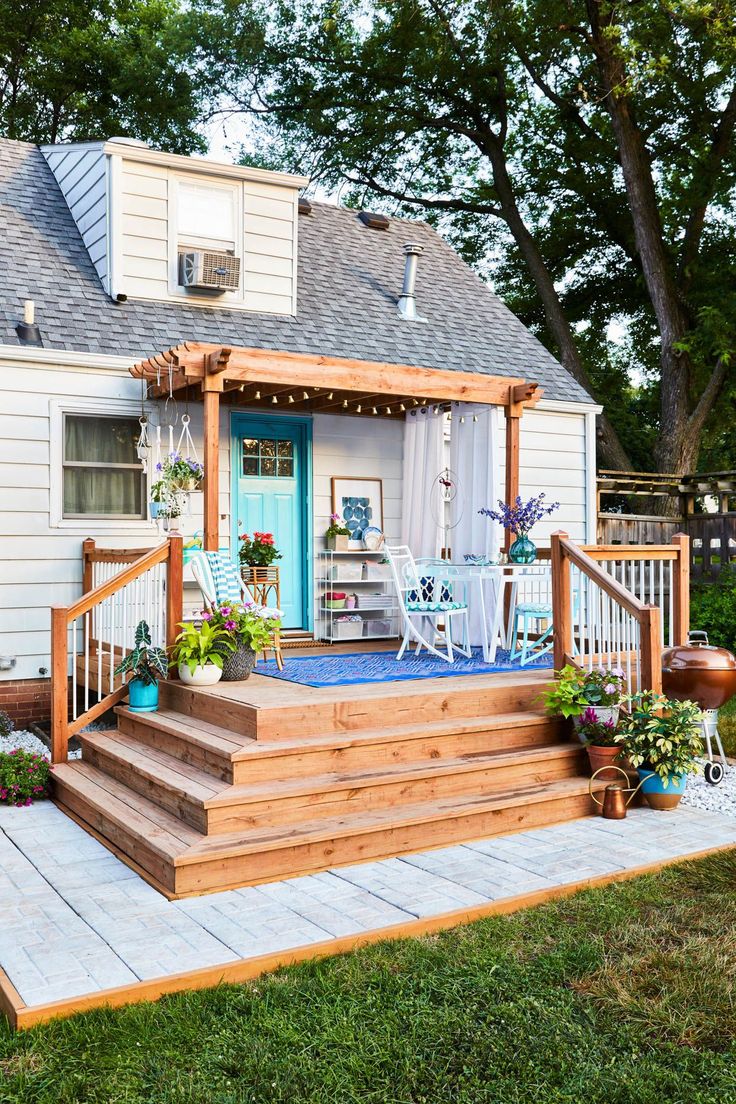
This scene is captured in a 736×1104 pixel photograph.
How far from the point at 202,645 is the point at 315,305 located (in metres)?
4.64

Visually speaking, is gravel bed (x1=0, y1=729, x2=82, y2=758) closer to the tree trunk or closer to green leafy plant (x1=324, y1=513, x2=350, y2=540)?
green leafy plant (x1=324, y1=513, x2=350, y2=540)

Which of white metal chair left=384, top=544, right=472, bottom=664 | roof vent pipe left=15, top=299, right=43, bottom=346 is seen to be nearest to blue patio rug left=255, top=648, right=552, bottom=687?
white metal chair left=384, top=544, right=472, bottom=664

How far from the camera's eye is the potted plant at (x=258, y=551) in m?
8.19

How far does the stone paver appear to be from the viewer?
3467mm

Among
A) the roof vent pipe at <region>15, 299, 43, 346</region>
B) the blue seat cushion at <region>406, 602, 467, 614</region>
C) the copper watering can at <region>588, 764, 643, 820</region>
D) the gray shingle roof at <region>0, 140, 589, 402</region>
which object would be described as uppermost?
the gray shingle roof at <region>0, 140, 589, 402</region>

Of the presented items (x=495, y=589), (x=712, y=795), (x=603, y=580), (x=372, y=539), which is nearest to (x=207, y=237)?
(x=372, y=539)

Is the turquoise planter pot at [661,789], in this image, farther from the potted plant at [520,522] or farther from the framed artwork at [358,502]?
the framed artwork at [358,502]

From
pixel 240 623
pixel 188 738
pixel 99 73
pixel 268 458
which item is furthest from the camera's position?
pixel 99 73

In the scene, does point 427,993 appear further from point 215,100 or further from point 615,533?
point 215,100

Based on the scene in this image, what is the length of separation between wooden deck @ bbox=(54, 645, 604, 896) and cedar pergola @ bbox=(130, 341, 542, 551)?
170 centimetres

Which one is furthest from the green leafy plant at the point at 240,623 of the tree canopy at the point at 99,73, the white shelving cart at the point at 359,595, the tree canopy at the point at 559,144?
the tree canopy at the point at 99,73

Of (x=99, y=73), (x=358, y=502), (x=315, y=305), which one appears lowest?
(x=358, y=502)

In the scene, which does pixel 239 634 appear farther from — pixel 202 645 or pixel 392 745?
pixel 392 745

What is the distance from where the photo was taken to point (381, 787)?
16.2 feet
